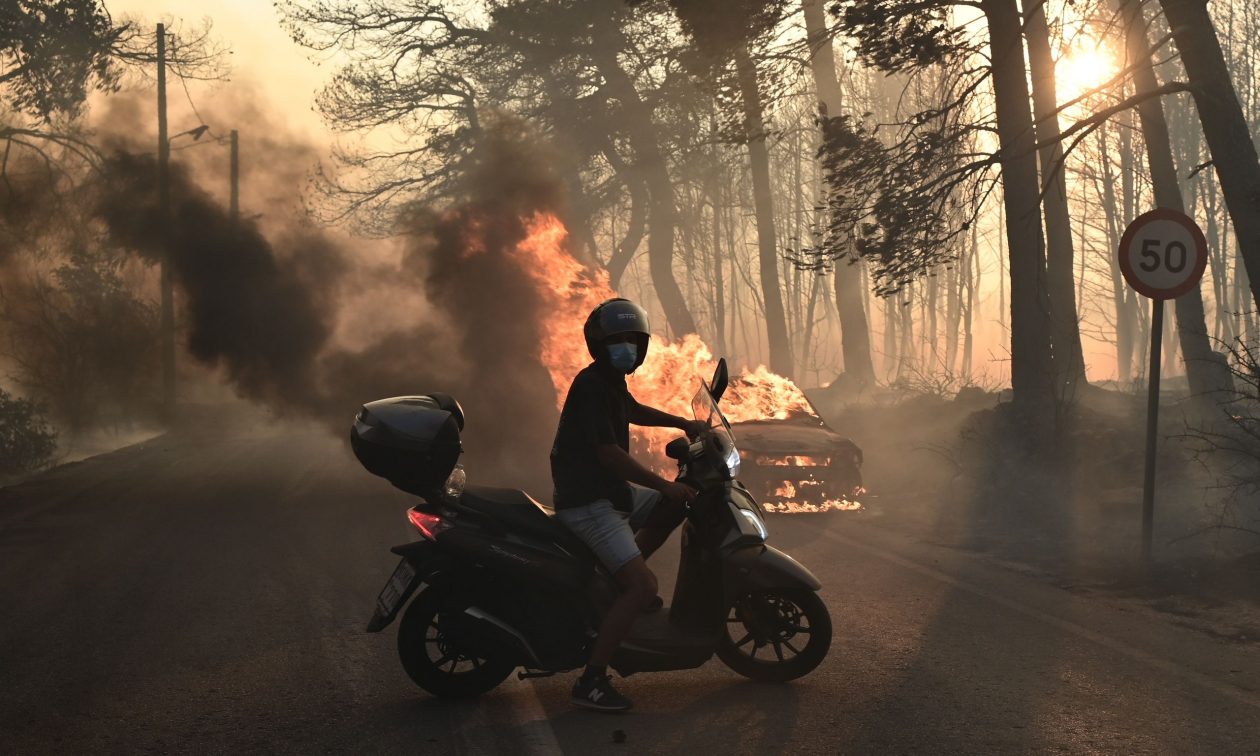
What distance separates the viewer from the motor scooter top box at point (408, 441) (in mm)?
6375

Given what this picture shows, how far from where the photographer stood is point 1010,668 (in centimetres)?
723

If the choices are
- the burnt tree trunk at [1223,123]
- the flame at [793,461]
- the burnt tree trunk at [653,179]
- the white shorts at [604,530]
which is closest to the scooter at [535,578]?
the white shorts at [604,530]

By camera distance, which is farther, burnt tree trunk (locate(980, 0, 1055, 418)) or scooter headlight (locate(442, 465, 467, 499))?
burnt tree trunk (locate(980, 0, 1055, 418))

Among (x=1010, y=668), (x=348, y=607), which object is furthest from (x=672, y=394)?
(x=1010, y=668)

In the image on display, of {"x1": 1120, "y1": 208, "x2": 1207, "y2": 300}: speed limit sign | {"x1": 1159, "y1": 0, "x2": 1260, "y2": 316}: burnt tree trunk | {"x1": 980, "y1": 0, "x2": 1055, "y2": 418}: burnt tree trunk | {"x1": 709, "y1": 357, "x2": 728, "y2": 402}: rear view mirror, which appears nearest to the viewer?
{"x1": 709, "y1": 357, "x2": 728, "y2": 402}: rear view mirror

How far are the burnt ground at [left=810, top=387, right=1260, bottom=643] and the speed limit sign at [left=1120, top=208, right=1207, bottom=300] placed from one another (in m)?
1.57

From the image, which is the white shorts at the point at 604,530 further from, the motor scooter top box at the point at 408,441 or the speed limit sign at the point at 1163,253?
the speed limit sign at the point at 1163,253

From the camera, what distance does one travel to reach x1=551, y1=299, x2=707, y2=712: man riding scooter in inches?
251

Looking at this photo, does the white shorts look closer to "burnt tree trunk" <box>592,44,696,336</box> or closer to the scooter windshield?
the scooter windshield

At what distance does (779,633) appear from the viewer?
275 inches

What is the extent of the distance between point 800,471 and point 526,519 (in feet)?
28.0

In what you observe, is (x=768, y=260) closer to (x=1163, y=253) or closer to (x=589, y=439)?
(x=1163, y=253)

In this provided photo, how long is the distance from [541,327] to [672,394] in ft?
11.6

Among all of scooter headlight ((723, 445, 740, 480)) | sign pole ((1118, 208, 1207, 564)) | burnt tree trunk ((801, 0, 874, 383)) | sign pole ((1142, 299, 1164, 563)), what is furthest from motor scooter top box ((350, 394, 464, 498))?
burnt tree trunk ((801, 0, 874, 383))
